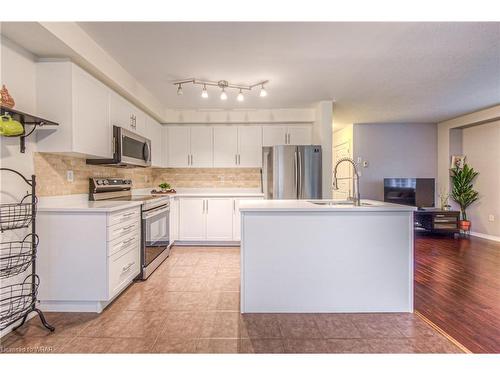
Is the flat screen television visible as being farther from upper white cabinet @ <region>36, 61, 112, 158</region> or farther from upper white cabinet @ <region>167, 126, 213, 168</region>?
upper white cabinet @ <region>36, 61, 112, 158</region>

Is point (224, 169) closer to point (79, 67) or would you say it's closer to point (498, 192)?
point (79, 67)

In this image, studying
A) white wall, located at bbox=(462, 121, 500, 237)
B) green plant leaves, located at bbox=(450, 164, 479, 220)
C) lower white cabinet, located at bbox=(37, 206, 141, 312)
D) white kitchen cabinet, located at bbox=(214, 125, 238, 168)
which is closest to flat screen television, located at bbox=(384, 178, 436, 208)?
green plant leaves, located at bbox=(450, 164, 479, 220)

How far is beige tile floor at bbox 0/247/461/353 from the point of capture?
1.69 meters

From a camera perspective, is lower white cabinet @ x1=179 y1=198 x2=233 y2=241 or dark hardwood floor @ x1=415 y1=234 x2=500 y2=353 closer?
dark hardwood floor @ x1=415 y1=234 x2=500 y2=353

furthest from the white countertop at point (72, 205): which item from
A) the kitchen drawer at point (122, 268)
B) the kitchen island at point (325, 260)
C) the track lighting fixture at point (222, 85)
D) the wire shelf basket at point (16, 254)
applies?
the track lighting fixture at point (222, 85)

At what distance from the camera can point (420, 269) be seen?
3176 mm

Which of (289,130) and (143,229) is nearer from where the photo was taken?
(143,229)

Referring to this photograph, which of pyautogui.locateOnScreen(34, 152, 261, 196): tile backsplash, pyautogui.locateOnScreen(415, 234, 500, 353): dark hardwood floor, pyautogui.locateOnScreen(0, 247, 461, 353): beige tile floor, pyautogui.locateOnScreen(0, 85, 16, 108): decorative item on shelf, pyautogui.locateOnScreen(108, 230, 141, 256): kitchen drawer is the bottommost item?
pyautogui.locateOnScreen(0, 247, 461, 353): beige tile floor

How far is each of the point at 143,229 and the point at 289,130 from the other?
2.90 metres

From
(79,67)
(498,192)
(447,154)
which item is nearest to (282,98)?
(79,67)

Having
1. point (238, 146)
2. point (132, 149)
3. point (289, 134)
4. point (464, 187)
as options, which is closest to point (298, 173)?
point (289, 134)

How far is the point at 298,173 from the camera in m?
Result: 3.89

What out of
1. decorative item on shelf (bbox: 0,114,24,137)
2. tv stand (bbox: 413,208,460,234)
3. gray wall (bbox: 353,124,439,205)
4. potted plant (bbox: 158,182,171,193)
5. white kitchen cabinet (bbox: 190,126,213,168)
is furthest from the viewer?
gray wall (bbox: 353,124,439,205)

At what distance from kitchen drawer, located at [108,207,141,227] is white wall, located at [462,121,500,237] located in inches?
238
